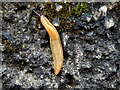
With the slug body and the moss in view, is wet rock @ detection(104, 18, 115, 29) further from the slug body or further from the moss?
the slug body

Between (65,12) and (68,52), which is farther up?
(65,12)

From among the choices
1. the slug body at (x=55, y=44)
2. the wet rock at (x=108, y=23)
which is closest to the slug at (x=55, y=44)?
the slug body at (x=55, y=44)

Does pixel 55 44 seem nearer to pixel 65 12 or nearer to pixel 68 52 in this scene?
pixel 68 52

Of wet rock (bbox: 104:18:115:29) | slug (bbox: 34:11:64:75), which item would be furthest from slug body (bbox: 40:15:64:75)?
wet rock (bbox: 104:18:115:29)

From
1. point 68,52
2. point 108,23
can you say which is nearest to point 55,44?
point 68,52

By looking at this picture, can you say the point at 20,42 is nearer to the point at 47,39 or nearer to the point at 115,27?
the point at 47,39
